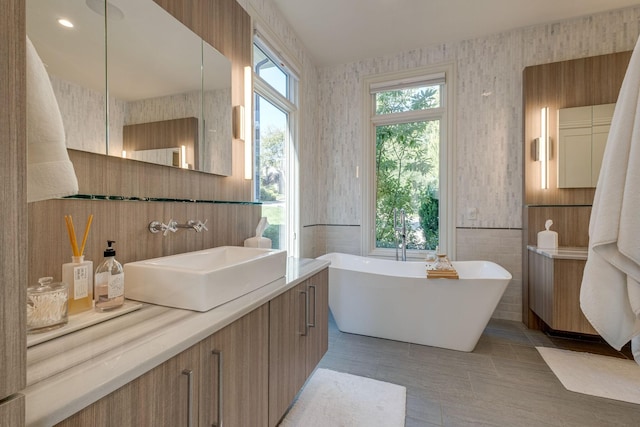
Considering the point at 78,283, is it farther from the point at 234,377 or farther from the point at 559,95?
the point at 559,95

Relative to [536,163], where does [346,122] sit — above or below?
above

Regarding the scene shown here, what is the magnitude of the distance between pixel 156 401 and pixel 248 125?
1711mm

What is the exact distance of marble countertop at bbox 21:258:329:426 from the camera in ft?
1.69

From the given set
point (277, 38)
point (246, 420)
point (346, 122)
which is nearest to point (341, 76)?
point (346, 122)

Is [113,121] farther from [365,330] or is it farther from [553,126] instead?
[553,126]

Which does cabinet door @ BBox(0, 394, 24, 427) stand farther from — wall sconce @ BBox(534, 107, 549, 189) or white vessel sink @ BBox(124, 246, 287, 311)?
wall sconce @ BBox(534, 107, 549, 189)

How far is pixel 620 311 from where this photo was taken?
2.76 feet

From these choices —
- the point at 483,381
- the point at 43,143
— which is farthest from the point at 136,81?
the point at 483,381

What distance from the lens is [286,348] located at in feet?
4.36

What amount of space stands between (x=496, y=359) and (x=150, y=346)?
2.46 meters

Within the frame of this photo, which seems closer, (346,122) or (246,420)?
(246,420)

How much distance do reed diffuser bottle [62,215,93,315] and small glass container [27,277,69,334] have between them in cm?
7

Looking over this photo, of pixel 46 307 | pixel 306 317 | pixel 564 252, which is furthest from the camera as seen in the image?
pixel 564 252

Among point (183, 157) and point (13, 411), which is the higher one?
point (183, 157)
